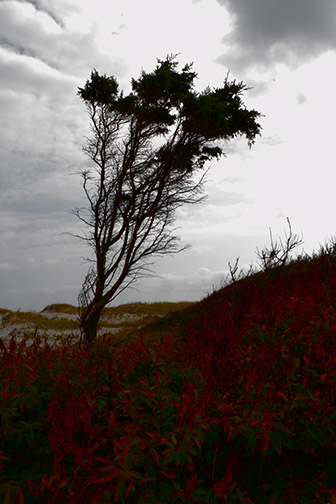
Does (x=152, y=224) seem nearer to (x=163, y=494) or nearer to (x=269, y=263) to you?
(x=269, y=263)

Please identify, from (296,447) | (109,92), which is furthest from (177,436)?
(109,92)

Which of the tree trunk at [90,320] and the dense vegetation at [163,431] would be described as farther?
the tree trunk at [90,320]

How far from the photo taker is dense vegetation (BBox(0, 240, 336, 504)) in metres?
2.45

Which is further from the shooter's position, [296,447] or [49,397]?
[49,397]

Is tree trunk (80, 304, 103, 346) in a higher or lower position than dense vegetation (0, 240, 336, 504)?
higher

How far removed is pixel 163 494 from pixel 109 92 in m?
12.7

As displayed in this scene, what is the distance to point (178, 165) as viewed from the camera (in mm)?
13492

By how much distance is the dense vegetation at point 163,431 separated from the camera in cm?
245

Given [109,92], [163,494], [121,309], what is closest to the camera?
[163,494]

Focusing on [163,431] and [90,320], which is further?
[90,320]

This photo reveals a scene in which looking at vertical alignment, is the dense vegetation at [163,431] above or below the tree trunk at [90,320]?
below

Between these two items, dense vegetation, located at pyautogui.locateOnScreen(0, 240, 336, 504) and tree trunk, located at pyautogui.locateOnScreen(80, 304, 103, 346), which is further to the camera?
tree trunk, located at pyautogui.locateOnScreen(80, 304, 103, 346)

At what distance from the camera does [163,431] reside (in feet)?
9.05

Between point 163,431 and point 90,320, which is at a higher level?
point 90,320
